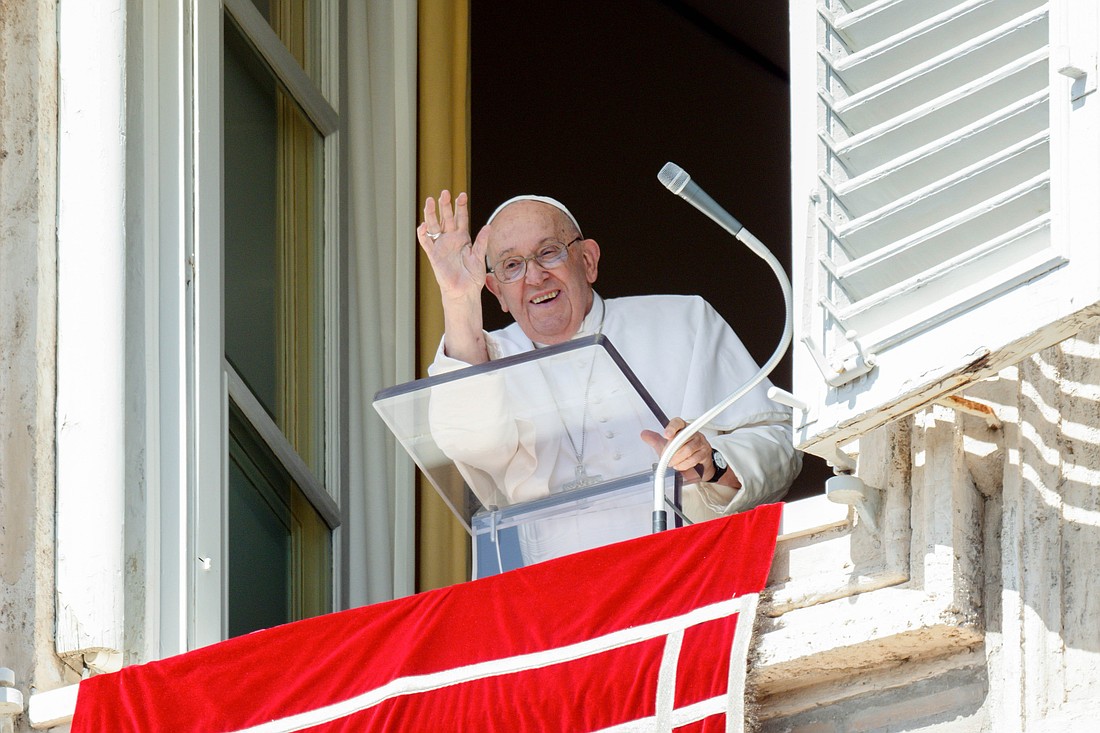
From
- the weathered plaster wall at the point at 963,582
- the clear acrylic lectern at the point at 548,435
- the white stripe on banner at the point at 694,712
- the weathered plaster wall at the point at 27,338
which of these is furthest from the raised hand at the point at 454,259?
the white stripe on banner at the point at 694,712

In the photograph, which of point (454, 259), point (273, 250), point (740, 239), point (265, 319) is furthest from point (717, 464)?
point (273, 250)

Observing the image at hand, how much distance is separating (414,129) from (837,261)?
2.23 metres

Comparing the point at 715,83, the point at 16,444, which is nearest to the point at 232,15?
the point at 16,444

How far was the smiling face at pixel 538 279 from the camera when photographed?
14.9ft

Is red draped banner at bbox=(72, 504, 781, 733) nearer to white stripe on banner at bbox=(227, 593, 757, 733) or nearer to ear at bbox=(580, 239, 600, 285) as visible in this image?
white stripe on banner at bbox=(227, 593, 757, 733)

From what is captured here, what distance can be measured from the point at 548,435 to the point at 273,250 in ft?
3.50

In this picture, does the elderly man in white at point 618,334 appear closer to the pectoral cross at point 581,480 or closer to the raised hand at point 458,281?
the raised hand at point 458,281

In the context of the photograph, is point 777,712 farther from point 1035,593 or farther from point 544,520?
point 544,520

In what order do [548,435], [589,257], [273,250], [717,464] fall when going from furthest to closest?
[273,250] → [589,257] → [548,435] → [717,464]

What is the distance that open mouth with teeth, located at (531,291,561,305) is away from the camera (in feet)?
15.0

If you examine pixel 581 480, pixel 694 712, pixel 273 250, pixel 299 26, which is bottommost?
pixel 694 712

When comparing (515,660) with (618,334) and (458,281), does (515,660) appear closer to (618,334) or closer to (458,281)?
(458,281)

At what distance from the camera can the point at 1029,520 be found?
319 centimetres

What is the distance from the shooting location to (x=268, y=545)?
4.54 meters
